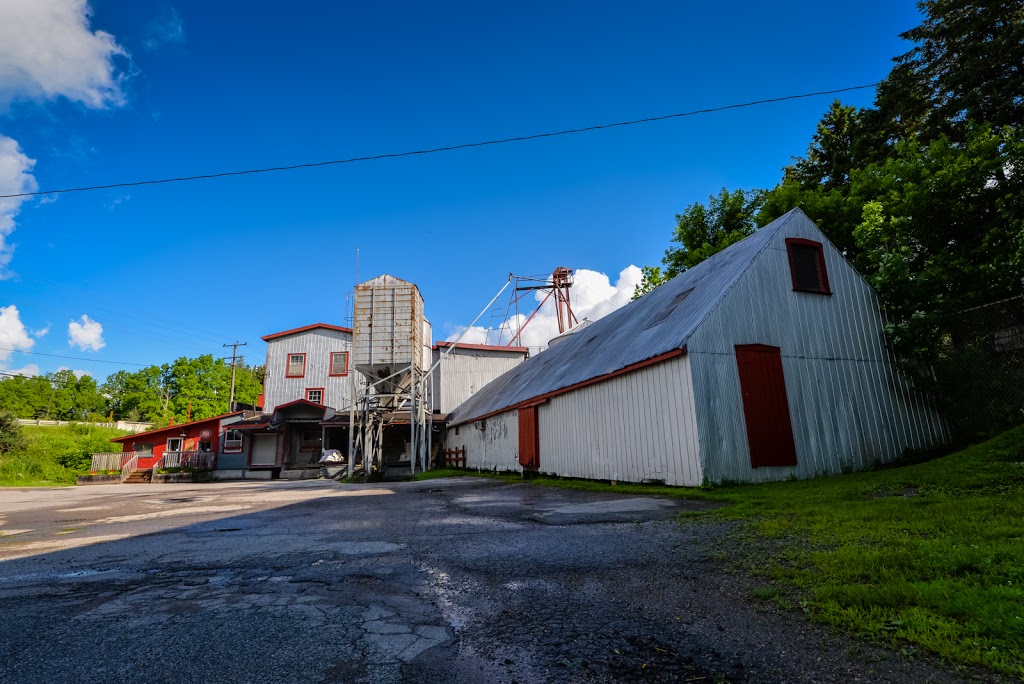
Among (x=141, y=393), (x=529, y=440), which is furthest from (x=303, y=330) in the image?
(x=141, y=393)

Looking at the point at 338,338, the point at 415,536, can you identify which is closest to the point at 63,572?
the point at 415,536

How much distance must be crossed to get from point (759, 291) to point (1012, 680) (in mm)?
10766

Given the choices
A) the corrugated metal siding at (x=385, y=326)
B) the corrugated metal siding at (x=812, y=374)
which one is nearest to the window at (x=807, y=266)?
the corrugated metal siding at (x=812, y=374)

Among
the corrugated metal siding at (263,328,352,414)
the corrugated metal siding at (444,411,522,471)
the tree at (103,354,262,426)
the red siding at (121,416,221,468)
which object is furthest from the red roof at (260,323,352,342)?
the tree at (103,354,262,426)

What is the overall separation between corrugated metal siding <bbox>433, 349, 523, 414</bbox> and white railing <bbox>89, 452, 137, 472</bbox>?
18119mm

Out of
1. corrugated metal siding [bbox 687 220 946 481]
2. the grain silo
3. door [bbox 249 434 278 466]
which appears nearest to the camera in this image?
corrugated metal siding [bbox 687 220 946 481]

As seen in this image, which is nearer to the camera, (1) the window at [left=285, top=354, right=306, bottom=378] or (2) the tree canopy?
(1) the window at [left=285, top=354, right=306, bottom=378]

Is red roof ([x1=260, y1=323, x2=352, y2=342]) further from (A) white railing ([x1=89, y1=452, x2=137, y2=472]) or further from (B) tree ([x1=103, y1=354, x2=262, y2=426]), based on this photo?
Result: (B) tree ([x1=103, y1=354, x2=262, y2=426])

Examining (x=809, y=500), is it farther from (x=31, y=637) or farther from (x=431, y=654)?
(x=31, y=637)

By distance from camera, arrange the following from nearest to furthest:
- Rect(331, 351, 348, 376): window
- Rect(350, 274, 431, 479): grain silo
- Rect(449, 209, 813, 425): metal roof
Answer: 1. Rect(449, 209, 813, 425): metal roof
2. Rect(350, 274, 431, 479): grain silo
3. Rect(331, 351, 348, 376): window

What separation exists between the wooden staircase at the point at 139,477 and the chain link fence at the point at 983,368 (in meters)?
34.3

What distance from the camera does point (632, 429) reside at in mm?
11812

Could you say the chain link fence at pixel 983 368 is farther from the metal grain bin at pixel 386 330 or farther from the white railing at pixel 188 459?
the white railing at pixel 188 459

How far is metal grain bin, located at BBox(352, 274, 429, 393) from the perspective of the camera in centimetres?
2258
